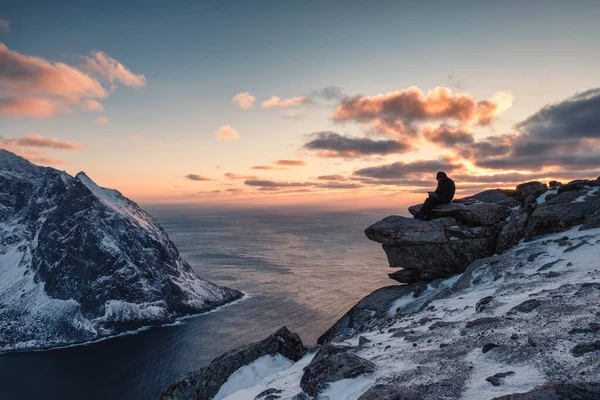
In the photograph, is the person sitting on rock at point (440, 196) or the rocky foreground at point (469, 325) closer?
the rocky foreground at point (469, 325)

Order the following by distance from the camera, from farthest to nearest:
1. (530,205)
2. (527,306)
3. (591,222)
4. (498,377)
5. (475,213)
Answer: (530,205)
(475,213)
(591,222)
(527,306)
(498,377)

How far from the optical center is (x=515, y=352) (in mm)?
12062

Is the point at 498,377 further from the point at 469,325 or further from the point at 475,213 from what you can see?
the point at 475,213

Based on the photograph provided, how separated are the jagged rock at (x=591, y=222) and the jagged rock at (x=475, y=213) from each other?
24.2 feet

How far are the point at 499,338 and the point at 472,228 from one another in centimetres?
2246

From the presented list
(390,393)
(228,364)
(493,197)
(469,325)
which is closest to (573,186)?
(493,197)

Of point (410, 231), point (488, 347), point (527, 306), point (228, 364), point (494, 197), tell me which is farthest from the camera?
point (494, 197)

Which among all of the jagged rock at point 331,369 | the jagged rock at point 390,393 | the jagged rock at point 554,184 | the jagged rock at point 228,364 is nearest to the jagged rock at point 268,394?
the jagged rock at point 331,369

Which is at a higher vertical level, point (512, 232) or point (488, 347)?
point (512, 232)

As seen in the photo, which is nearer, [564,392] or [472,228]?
[564,392]

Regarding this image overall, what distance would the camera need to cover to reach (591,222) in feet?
89.8

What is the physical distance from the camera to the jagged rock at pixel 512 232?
3091cm

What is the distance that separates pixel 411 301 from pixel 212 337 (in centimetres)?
14126

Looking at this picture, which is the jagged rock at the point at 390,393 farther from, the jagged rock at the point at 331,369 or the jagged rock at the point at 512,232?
the jagged rock at the point at 512,232
